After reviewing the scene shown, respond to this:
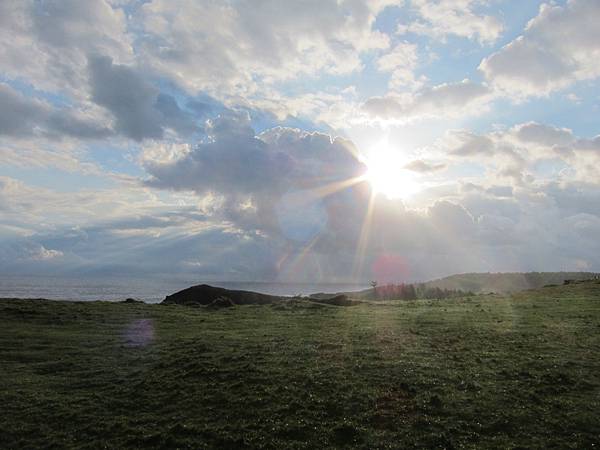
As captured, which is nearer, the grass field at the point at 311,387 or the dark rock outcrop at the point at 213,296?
the grass field at the point at 311,387

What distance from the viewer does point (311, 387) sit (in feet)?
60.2

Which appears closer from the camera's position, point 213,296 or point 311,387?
point 311,387

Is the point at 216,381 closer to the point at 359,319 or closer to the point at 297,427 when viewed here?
the point at 297,427

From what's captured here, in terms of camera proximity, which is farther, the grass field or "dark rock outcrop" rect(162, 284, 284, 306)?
"dark rock outcrop" rect(162, 284, 284, 306)

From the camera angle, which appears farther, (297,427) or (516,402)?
(516,402)

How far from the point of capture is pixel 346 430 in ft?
47.9

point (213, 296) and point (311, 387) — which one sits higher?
point (213, 296)

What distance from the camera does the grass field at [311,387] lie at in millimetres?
14555

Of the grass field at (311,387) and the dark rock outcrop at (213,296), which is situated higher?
the dark rock outcrop at (213,296)

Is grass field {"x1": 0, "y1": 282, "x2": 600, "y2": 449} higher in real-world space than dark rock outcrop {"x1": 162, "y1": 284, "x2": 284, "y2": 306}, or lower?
lower

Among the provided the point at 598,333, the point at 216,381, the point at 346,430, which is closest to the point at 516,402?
the point at 346,430

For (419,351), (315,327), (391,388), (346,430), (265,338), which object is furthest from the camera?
(315,327)

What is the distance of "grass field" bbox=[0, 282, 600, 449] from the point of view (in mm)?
14555

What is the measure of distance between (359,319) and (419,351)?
1635 cm
